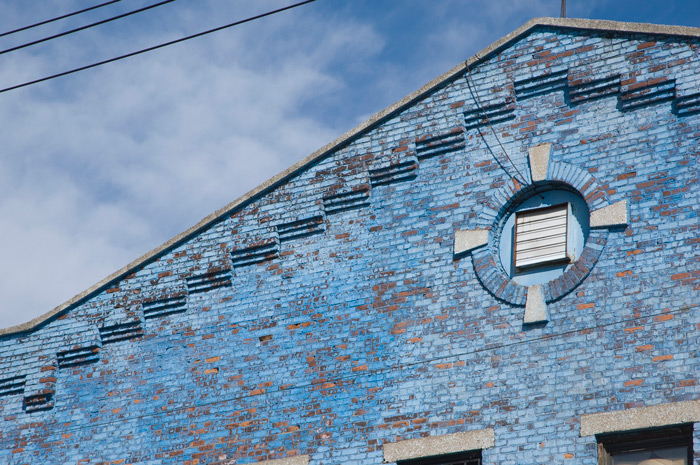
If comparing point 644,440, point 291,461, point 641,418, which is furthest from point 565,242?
point 291,461

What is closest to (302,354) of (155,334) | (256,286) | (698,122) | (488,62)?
(256,286)

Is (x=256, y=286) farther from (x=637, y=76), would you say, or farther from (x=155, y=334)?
(x=637, y=76)

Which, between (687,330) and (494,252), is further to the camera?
(494,252)

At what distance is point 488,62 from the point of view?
13633 millimetres

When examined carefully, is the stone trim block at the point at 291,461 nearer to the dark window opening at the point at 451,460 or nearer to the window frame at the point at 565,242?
the dark window opening at the point at 451,460

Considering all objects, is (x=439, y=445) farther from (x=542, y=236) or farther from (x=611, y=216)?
(x=611, y=216)

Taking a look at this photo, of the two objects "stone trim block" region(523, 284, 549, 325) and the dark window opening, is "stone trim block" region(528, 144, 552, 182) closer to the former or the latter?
"stone trim block" region(523, 284, 549, 325)

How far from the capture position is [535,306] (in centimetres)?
1212

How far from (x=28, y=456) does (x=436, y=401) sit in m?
5.19

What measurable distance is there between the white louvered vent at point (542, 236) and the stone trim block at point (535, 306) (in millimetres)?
371

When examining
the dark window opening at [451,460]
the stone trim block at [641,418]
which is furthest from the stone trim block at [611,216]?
the dark window opening at [451,460]

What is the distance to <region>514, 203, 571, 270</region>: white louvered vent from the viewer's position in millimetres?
12445

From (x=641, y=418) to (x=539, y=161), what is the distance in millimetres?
3211

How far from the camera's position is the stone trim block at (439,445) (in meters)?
11.8
